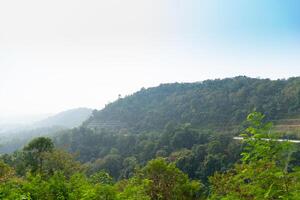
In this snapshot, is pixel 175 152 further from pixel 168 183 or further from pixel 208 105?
pixel 168 183

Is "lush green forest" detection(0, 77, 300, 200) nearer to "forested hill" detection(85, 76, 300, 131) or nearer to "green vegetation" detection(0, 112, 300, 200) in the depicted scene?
"green vegetation" detection(0, 112, 300, 200)

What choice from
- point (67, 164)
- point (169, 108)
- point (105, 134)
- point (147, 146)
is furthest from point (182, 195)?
A: point (169, 108)

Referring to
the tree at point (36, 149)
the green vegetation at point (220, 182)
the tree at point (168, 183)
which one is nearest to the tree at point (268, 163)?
the green vegetation at point (220, 182)

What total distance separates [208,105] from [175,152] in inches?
860

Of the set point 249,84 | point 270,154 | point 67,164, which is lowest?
point 67,164

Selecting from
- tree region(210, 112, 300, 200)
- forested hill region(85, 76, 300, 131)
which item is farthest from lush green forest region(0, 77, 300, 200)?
forested hill region(85, 76, 300, 131)

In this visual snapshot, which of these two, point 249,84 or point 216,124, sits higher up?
point 249,84

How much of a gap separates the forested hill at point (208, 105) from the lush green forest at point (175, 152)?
8.2 inches

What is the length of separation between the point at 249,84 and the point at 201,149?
3156 centimetres

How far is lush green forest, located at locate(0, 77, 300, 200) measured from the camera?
5086 mm

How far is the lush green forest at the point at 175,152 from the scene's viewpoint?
5.09 meters

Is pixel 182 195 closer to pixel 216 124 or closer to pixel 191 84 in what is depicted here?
pixel 216 124

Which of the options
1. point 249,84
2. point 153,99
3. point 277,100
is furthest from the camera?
point 153,99

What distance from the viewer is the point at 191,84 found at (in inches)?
3957
